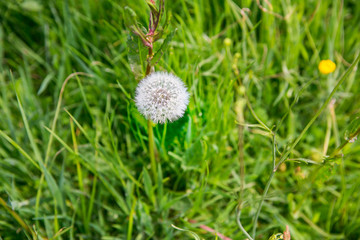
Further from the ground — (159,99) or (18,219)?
(159,99)

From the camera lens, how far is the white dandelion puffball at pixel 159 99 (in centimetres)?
100

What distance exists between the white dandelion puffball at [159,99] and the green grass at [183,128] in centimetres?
14

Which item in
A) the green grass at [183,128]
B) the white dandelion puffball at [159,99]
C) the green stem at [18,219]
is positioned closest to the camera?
the white dandelion puffball at [159,99]

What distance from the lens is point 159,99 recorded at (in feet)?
3.31

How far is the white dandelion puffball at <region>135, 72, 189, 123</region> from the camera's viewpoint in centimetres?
100

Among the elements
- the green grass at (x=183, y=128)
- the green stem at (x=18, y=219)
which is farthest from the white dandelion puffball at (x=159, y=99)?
the green stem at (x=18, y=219)

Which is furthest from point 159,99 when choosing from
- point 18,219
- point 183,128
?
point 18,219

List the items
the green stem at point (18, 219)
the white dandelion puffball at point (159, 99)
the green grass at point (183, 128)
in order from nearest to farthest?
the white dandelion puffball at point (159, 99) → the green stem at point (18, 219) → the green grass at point (183, 128)

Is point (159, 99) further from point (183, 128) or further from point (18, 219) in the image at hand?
point (18, 219)

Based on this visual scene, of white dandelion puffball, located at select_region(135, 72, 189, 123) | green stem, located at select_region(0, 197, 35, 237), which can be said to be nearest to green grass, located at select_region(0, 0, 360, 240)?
green stem, located at select_region(0, 197, 35, 237)

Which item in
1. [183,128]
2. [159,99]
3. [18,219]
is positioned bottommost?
[18,219]

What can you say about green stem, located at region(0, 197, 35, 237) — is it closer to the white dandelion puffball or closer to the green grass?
the green grass

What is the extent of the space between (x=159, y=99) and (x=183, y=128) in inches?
11.7

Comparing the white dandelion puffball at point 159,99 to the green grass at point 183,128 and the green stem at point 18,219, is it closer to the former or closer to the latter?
the green grass at point 183,128
